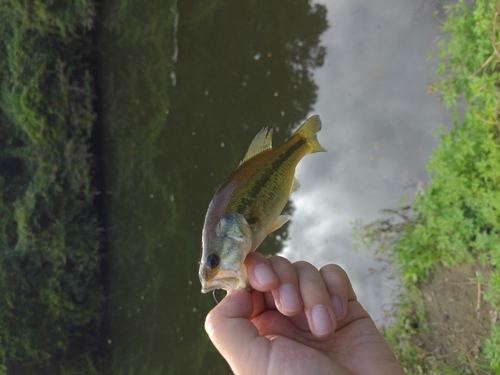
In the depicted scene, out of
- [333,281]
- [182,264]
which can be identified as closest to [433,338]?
[333,281]

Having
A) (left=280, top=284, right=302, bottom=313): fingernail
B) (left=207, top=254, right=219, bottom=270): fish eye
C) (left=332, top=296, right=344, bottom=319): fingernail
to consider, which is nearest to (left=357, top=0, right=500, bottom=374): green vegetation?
(left=332, top=296, right=344, bottom=319): fingernail

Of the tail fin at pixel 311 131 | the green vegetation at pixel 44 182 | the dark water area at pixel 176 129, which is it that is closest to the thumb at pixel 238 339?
the tail fin at pixel 311 131

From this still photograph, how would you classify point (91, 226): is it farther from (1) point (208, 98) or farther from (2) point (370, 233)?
(2) point (370, 233)

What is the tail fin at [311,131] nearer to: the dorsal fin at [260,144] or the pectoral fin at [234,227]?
the dorsal fin at [260,144]

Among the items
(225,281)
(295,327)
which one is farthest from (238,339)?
(295,327)

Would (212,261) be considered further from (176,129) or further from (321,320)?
(176,129)

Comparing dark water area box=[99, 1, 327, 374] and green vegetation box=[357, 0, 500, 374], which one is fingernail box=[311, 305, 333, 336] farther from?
dark water area box=[99, 1, 327, 374]

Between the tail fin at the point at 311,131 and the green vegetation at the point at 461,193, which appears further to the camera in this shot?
the green vegetation at the point at 461,193
